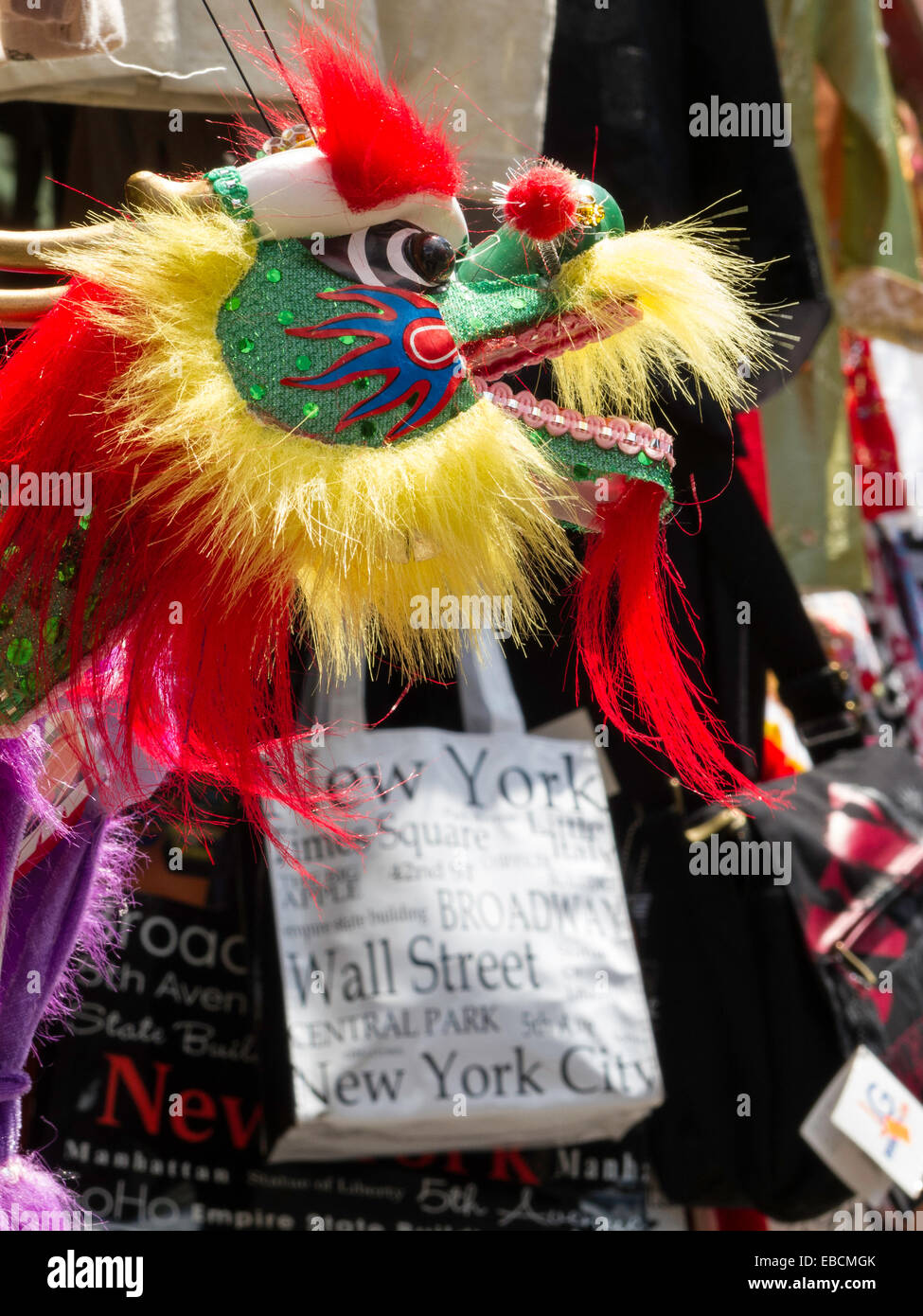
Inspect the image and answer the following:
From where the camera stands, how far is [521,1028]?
3.84ft

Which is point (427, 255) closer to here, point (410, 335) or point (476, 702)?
point (410, 335)

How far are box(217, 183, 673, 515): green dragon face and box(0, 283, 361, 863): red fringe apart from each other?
0.19 feet

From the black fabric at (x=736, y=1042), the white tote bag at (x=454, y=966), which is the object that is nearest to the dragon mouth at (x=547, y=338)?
the white tote bag at (x=454, y=966)

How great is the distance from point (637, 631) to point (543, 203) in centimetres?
21

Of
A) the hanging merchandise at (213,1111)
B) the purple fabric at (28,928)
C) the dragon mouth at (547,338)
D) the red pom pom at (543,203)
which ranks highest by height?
the red pom pom at (543,203)

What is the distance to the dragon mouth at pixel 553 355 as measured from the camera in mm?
599

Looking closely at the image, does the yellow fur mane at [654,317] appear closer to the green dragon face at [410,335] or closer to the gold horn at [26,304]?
the green dragon face at [410,335]

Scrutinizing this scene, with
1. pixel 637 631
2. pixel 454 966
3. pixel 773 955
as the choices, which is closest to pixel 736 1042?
pixel 773 955

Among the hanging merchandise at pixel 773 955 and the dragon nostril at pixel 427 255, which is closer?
the dragon nostril at pixel 427 255

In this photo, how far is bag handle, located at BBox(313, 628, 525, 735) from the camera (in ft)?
4.09

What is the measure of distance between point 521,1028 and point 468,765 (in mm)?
243

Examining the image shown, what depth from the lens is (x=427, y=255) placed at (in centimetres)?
58

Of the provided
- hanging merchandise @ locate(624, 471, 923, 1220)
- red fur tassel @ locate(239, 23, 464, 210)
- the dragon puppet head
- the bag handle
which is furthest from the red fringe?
hanging merchandise @ locate(624, 471, 923, 1220)
